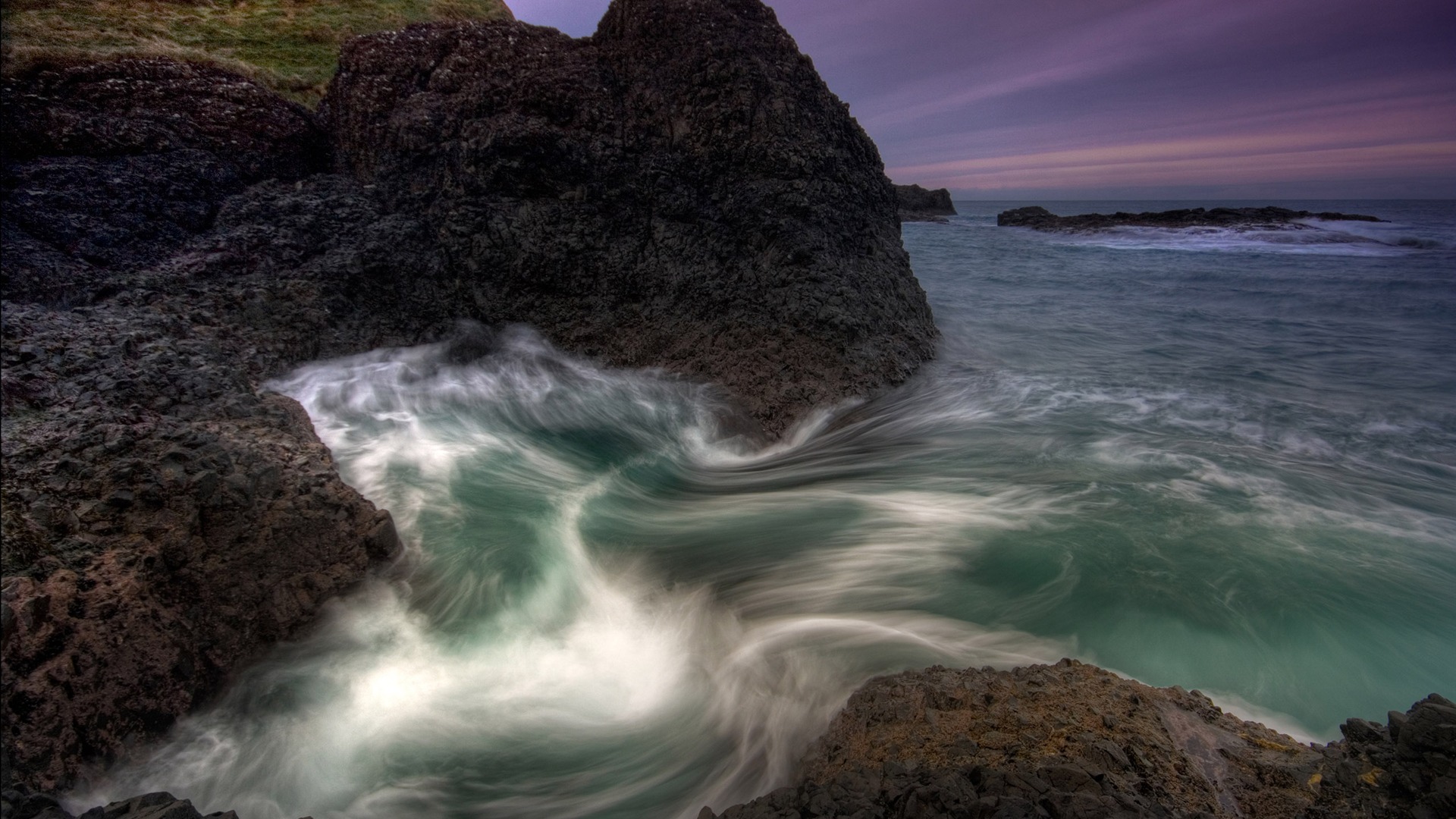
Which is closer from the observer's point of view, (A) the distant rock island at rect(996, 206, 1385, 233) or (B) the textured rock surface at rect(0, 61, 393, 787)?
(B) the textured rock surface at rect(0, 61, 393, 787)

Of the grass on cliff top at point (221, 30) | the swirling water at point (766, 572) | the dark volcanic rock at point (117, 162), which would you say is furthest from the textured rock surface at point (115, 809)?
the grass on cliff top at point (221, 30)

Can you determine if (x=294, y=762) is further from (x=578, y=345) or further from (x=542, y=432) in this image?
→ (x=578, y=345)

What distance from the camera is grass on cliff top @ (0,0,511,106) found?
6355 mm

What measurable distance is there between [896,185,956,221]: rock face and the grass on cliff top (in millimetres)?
56833

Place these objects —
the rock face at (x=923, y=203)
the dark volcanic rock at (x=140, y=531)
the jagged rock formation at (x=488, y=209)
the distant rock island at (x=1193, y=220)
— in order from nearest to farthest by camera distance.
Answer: the dark volcanic rock at (x=140, y=531) < the jagged rock formation at (x=488, y=209) < the distant rock island at (x=1193, y=220) < the rock face at (x=923, y=203)

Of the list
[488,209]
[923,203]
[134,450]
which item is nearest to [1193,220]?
[923,203]

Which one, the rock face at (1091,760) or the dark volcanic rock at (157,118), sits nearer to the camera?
the rock face at (1091,760)

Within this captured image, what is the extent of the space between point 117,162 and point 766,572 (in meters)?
6.81

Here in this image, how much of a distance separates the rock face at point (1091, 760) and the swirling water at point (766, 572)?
0.67 meters

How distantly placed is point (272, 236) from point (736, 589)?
5554 millimetres

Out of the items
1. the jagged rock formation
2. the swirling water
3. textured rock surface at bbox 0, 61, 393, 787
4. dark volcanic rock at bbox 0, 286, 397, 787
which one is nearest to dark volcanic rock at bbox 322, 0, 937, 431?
the jagged rock formation

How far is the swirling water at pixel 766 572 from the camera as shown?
127 inches

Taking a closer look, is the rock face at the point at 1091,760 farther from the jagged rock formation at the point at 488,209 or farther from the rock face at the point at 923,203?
the rock face at the point at 923,203

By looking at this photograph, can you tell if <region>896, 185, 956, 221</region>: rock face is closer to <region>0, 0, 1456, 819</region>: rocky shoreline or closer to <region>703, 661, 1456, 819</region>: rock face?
<region>0, 0, 1456, 819</region>: rocky shoreline
